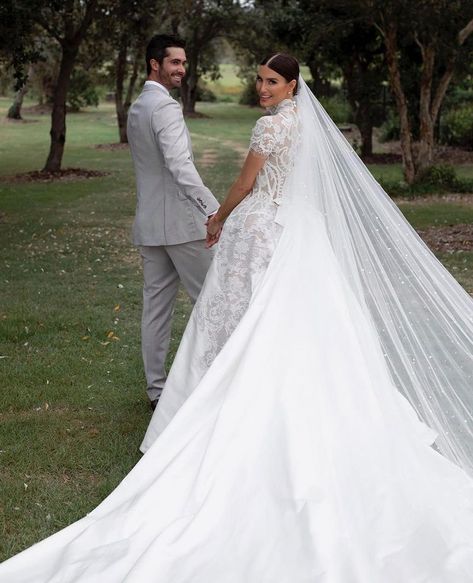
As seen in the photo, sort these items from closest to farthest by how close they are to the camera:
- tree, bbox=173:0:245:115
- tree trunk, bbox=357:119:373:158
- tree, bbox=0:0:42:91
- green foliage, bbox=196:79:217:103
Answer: tree, bbox=0:0:42:91 → tree trunk, bbox=357:119:373:158 → tree, bbox=173:0:245:115 → green foliage, bbox=196:79:217:103

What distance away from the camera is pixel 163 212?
541 centimetres

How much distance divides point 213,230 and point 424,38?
14708 mm

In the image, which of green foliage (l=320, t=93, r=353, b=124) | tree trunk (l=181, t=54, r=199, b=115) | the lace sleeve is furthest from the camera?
tree trunk (l=181, t=54, r=199, b=115)

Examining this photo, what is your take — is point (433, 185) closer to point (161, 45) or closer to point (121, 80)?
point (161, 45)

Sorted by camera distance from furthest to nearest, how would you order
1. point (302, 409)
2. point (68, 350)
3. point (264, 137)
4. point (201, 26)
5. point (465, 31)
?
point (201, 26)
point (465, 31)
point (68, 350)
point (264, 137)
point (302, 409)

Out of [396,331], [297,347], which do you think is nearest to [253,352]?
[297,347]

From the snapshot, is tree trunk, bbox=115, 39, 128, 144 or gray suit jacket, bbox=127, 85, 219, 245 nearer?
gray suit jacket, bbox=127, 85, 219, 245

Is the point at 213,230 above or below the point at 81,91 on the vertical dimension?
above

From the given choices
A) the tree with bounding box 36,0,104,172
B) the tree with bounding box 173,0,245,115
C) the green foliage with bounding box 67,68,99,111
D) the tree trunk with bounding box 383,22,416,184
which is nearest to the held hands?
the tree trunk with bounding box 383,22,416,184

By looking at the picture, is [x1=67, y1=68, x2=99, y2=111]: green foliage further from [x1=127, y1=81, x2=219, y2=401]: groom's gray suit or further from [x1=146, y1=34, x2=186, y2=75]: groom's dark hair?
[x1=146, y1=34, x2=186, y2=75]: groom's dark hair

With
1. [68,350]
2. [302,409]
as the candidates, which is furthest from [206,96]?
[302,409]

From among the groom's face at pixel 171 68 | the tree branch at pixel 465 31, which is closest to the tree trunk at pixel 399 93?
the tree branch at pixel 465 31

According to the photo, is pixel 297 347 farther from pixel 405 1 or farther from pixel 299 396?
pixel 405 1

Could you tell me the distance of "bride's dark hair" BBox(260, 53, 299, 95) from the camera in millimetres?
4680
